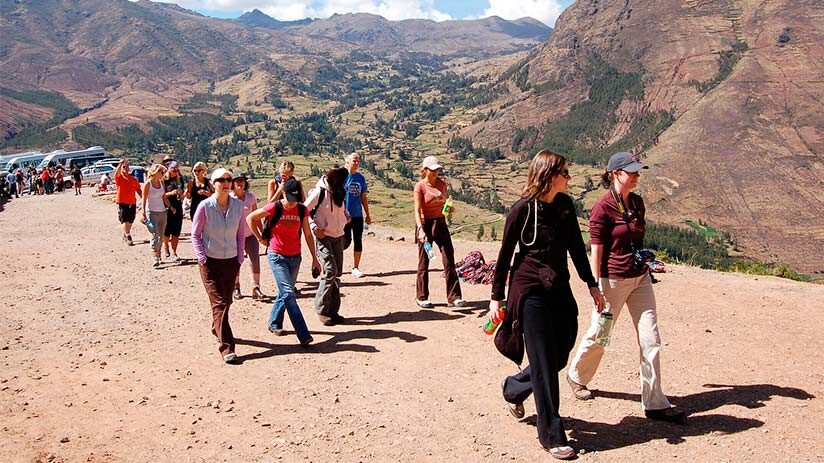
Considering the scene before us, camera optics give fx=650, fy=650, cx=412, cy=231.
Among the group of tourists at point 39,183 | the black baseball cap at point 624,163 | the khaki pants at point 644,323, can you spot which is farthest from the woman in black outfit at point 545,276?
the group of tourists at point 39,183

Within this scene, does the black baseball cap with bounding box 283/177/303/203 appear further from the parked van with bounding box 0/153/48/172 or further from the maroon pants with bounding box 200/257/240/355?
the parked van with bounding box 0/153/48/172

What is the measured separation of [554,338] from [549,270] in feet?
1.71

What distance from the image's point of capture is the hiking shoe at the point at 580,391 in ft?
19.6

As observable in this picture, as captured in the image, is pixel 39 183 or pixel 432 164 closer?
pixel 432 164

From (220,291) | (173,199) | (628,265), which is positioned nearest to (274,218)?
(220,291)

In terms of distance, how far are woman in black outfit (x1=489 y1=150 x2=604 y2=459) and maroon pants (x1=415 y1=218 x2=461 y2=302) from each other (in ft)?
12.0

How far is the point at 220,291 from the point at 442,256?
308cm

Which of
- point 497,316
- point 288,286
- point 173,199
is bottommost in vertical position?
point 288,286

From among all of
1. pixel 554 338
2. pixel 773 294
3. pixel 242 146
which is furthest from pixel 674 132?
pixel 554 338

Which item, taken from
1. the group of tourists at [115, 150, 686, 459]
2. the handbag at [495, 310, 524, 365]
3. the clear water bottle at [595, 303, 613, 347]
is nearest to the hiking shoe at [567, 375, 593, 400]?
the group of tourists at [115, 150, 686, 459]

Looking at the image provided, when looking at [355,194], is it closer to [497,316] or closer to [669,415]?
[497,316]

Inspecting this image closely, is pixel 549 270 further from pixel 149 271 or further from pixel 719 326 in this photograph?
pixel 149 271

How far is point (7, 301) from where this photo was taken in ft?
32.7

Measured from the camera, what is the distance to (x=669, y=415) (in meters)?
5.42
